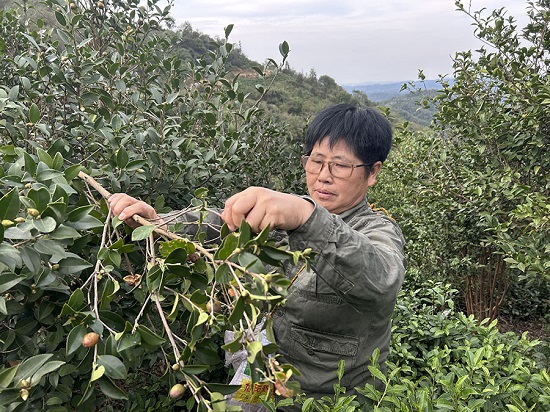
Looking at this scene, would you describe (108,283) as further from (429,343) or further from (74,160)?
(429,343)

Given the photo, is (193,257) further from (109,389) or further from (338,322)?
(338,322)

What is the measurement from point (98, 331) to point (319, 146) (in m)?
1.12

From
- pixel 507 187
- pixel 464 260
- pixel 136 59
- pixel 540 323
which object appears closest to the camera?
pixel 136 59

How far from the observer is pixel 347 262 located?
111 centimetres

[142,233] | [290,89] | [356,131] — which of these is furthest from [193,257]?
[290,89]

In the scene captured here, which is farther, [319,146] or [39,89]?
[39,89]

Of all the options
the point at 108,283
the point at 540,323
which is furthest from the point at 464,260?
the point at 108,283

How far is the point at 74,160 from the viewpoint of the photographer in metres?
1.81

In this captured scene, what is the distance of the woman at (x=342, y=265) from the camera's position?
1125mm

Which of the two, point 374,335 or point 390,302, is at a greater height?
point 390,302

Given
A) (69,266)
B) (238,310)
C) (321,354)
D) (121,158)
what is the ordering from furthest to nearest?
(321,354)
(121,158)
(69,266)
(238,310)

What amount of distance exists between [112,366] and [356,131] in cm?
122

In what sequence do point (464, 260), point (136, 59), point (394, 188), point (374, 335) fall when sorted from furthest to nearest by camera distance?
1. point (394, 188)
2. point (464, 260)
3. point (136, 59)
4. point (374, 335)

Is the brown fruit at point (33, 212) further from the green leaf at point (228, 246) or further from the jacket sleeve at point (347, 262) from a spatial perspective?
the jacket sleeve at point (347, 262)
